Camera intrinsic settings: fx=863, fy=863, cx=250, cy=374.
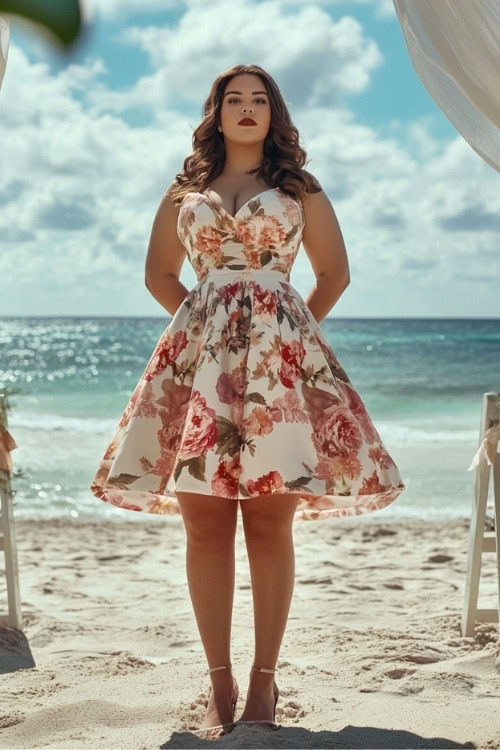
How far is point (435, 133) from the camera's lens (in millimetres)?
25953

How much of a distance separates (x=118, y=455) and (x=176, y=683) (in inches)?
32.9

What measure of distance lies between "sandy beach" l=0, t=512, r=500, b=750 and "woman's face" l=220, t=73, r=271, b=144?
59.8 inches

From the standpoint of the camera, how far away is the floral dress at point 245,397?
2064mm

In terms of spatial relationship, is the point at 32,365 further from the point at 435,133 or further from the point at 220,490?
the point at 220,490

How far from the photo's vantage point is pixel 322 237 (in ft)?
7.79

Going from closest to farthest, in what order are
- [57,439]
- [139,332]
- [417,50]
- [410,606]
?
[417,50] < [410,606] < [57,439] < [139,332]

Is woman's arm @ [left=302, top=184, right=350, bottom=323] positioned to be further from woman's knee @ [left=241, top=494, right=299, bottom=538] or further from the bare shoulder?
woman's knee @ [left=241, top=494, right=299, bottom=538]

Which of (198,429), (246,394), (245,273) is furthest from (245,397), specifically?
(245,273)

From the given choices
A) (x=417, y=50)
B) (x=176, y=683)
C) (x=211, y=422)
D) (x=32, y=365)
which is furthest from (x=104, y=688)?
(x=32, y=365)

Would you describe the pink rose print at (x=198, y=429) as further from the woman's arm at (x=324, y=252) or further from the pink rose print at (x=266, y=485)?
the woman's arm at (x=324, y=252)

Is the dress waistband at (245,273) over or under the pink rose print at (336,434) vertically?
over

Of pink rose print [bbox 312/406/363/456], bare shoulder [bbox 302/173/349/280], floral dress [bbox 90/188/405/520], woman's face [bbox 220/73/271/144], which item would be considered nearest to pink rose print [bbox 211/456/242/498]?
floral dress [bbox 90/188/405/520]

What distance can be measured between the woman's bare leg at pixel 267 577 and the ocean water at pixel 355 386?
1.20 metres

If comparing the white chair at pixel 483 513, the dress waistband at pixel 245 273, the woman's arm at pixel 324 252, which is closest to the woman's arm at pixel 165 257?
the dress waistband at pixel 245 273
